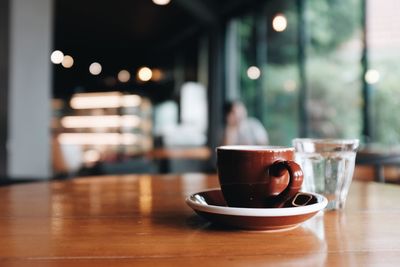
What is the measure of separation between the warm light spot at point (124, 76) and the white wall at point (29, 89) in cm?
718

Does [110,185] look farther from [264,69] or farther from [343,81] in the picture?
[264,69]

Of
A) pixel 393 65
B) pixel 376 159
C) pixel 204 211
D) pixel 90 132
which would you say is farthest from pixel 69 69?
pixel 204 211

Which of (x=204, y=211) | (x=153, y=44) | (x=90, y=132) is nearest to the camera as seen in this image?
(x=204, y=211)

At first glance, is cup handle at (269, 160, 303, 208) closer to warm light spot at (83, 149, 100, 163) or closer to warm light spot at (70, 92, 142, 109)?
warm light spot at (70, 92, 142, 109)

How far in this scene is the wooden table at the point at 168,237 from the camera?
0.52 m

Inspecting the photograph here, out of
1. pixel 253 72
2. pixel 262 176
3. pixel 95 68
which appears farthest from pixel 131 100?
pixel 262 176

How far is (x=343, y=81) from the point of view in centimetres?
522

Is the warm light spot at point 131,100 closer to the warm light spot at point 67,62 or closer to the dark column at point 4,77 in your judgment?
the warm light spot at point 67,62

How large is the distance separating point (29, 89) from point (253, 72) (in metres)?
4.47

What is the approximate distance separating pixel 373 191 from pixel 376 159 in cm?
206

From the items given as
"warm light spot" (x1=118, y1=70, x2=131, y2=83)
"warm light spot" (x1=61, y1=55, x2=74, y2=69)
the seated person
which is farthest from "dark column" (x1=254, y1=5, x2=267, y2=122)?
"warm light spot" (x1=61, y1=55, x2=74, y2=69)

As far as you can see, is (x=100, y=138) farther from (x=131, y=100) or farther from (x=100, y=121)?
(x=131, y=100)

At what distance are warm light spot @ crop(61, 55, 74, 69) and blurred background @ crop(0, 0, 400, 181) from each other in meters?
0.08

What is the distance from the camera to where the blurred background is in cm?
358
